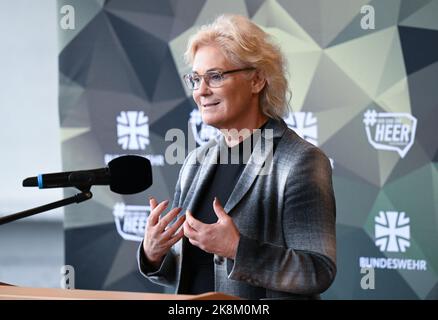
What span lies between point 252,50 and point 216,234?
2.16 feet

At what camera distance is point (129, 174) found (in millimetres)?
1945

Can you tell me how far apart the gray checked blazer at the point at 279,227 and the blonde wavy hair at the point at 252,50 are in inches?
3.6

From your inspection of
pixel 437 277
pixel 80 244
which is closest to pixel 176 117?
pixel 80 244

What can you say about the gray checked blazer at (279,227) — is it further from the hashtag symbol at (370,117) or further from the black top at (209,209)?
the hashtag symbol at (370,117)

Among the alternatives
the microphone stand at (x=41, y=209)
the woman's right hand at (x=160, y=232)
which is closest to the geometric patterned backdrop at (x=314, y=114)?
the woman's right hand at (x=160, y=232)

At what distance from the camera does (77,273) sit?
14.6 ft

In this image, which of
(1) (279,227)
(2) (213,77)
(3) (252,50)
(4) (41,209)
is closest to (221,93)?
(2) (213,77)

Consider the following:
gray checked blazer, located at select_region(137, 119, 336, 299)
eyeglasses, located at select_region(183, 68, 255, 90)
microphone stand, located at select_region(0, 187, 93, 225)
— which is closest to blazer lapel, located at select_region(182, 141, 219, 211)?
gray checked blazer, located at select_region(137, 119, 336, 299)

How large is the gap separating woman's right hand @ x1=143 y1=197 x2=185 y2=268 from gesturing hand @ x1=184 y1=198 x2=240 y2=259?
0.11 metres

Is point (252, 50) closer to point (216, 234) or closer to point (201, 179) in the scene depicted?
point (201, 179)

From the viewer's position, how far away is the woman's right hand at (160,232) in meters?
2.13

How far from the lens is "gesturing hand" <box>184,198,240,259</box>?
6.55 feet

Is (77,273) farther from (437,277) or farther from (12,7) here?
(437,277)

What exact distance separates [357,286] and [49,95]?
7.49ft
